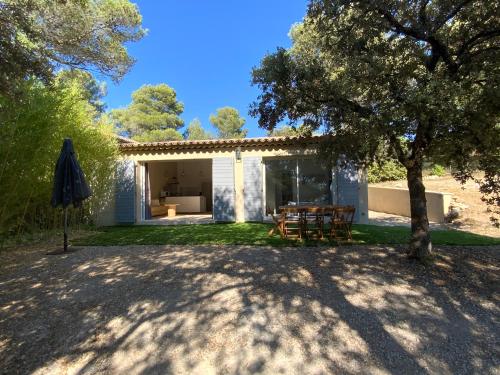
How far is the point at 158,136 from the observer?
29750 mm

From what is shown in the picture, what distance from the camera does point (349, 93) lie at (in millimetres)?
5418

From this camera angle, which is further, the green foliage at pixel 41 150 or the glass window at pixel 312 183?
the glass window at pixel 312 183

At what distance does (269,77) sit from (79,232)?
7085mm

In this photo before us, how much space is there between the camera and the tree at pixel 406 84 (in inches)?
180

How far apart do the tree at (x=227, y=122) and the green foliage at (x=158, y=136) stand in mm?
9285

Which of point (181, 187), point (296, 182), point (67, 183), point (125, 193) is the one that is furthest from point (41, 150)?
point (181, 187)

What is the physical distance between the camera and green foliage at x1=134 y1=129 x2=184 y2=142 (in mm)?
29214

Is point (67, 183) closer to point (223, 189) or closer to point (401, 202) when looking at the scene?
point (223, 189)

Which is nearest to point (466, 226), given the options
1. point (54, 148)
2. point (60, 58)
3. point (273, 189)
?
point (273, 189)

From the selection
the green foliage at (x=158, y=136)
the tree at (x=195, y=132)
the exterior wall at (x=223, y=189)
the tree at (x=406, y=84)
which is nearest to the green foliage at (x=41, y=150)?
the exterior wall at (x=223, y=189)

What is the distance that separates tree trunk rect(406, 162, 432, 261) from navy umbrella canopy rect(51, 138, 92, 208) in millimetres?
6032

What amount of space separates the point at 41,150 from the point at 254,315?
19.1 feet

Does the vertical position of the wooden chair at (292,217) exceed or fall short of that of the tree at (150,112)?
it falls short

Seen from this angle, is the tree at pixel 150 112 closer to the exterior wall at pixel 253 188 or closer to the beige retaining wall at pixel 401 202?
the beige retaining wall at pixel 401 202
